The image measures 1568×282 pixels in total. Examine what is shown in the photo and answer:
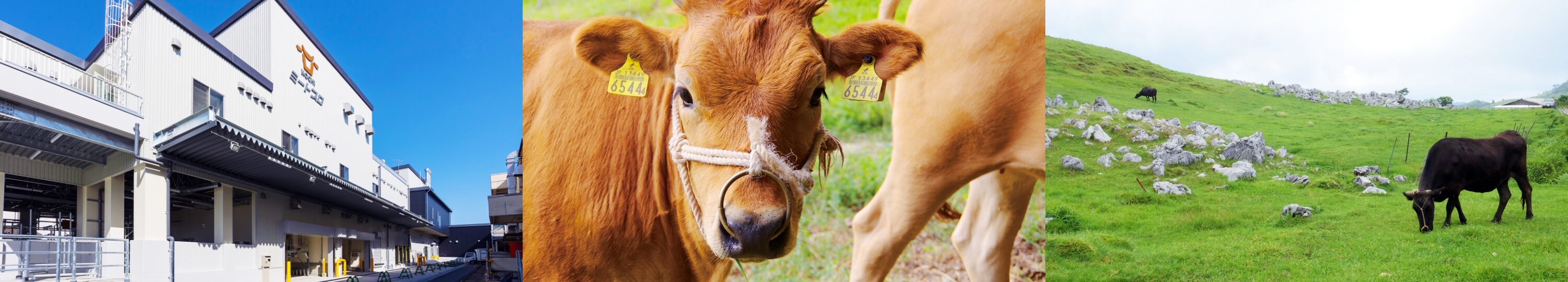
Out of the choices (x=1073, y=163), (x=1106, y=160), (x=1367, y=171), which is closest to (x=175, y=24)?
(x=1073, y=163)

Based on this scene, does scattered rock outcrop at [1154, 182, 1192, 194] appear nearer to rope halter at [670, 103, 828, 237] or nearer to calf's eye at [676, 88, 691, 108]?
rope halter at [670, 103, 828, 237]

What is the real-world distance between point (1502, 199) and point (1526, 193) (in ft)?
0.48

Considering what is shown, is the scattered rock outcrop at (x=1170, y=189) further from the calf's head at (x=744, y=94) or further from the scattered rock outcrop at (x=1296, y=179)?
the calf's head at (x=744, y=94)

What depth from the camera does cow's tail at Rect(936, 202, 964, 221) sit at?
122 inches

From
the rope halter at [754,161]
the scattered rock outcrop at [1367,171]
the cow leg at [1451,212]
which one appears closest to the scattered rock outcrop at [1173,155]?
the scattered rock outcrop at [1367,171]

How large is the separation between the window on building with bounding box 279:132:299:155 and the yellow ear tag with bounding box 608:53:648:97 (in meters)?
1.48

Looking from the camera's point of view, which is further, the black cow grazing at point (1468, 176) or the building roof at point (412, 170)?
the black cow grazing at point (1468, 176)

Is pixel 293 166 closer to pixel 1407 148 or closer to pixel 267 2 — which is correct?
pixel 267 2

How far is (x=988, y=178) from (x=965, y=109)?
1.11 ft

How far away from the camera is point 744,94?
1.87 metres

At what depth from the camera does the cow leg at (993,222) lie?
3.18 meters

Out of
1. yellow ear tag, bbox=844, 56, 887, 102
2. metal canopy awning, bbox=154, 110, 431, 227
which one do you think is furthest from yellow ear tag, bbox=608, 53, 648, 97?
metal canopy awning, bbox=154, 110, 431, 227

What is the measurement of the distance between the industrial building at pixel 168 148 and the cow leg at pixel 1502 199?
5942mm

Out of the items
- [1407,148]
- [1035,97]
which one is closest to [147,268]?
[1035,97]
